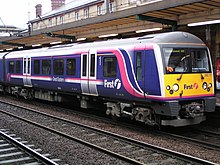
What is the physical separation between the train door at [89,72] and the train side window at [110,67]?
581 millimetres

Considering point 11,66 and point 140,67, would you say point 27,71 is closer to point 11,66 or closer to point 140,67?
point 11,66

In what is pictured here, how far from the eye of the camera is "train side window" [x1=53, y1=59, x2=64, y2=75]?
45.8ft

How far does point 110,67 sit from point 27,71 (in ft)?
24.1

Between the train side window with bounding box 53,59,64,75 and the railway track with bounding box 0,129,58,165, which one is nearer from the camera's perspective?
the railway track with bounding box 0,129,58,165

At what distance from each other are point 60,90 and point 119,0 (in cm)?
2089

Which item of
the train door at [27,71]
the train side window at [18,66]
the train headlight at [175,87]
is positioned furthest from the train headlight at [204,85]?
the train side window at [18,66]

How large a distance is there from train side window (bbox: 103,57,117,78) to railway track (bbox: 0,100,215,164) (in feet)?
6.05

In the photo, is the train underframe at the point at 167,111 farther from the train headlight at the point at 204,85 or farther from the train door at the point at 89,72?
the train door at the point at 89,72

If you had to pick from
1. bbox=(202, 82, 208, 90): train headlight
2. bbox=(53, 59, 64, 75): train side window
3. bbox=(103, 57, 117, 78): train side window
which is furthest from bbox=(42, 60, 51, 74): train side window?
bbox=(202, 82, 208, 90): train headlight

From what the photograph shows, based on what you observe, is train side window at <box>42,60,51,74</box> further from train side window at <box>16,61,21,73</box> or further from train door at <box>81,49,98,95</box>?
train side window at <box>16,61,21,73</box>

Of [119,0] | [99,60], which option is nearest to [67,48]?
[99,60]

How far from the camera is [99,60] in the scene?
11.6 metres

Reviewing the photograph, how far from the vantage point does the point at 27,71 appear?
1712 centimetres

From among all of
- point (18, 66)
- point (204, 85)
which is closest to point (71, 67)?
point (204, 85)
